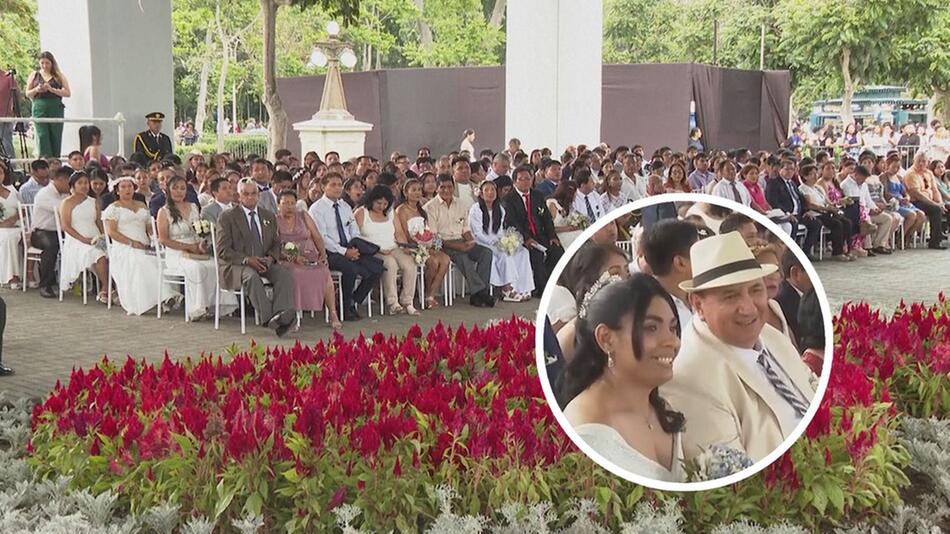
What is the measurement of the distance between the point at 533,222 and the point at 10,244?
5.71 m

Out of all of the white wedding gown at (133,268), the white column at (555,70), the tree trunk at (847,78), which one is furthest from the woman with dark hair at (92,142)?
the tree trunk at (847,78)

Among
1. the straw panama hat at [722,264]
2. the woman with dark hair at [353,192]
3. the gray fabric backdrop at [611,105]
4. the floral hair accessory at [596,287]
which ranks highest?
the gray fabric backdrop at [611,105]

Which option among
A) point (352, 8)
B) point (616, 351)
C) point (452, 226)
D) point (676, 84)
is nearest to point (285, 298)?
point (452, 226)

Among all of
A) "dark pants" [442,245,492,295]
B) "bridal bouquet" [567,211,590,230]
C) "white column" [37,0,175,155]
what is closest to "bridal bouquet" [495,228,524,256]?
"dark pants" [442,245,492,295]

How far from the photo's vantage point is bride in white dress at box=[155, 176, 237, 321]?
408 inches

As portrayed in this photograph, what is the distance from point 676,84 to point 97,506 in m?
23.4

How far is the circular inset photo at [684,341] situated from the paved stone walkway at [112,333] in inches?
206

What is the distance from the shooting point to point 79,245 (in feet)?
37.6

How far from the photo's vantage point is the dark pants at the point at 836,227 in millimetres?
15359

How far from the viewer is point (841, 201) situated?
15727mm

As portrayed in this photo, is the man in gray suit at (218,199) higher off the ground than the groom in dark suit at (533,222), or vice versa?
the man in gray suit at (218,199)

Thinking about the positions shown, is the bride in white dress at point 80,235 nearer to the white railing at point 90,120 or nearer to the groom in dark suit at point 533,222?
the white railing at point 90,120

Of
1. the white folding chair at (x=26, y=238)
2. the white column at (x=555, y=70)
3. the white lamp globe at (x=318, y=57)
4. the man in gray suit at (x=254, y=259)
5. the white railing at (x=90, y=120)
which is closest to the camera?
the man in gray suit at (x=254, y=259)

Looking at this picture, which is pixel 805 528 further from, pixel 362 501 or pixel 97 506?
pixel 97 506
